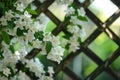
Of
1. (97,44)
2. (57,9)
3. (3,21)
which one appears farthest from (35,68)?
(97,44)

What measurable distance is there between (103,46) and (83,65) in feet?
0.49

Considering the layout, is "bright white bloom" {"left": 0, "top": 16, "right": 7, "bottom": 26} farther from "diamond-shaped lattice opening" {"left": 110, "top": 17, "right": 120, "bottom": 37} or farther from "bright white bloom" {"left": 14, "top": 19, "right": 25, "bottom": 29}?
"diamond-shaped lattice opening" {"left": 110, "top": 17, "right": 120, "bottom": 37}

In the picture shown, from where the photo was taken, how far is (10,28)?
1420mm

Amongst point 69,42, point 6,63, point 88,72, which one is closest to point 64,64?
point 88,72

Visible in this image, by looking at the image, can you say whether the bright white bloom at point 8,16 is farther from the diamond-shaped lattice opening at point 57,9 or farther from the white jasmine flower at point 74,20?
the diamond-shaped lattice opening at point 57,9

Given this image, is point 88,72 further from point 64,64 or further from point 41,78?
point 41,78

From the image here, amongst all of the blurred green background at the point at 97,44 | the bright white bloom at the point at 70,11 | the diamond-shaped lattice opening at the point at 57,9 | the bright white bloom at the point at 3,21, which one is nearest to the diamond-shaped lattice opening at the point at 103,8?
the blurred green background at the point at 97,44

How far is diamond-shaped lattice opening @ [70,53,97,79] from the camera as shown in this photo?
75.9 inches

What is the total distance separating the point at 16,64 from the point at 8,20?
25 centimetres

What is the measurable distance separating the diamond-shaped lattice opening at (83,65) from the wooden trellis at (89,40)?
0.11ft

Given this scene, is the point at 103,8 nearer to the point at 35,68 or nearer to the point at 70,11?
the point at 70,11

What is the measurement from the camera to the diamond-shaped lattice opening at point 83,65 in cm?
193

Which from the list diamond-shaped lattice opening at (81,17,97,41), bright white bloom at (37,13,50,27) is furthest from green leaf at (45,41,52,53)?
diamond-shaped lattice opening at (81,17,97,41)

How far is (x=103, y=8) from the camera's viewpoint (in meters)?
1.90
